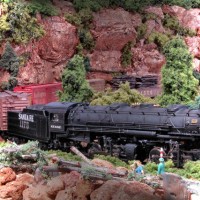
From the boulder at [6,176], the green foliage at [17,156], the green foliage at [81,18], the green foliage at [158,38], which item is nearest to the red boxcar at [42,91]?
the green foliage at [81,18]

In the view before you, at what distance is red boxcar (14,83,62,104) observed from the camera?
24.1m

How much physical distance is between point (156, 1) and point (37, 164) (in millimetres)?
27339

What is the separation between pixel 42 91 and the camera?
2494 centimetres

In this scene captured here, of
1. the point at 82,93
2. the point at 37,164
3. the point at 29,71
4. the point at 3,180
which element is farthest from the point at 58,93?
the point at 3,180

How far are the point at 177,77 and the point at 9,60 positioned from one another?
10252mm

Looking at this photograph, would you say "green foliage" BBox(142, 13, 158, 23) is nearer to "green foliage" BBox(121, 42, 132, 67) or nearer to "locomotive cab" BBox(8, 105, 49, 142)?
"green foliage" BBox(121, 42, 132, 67)

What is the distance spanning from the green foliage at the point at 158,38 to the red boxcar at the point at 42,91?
9208mm

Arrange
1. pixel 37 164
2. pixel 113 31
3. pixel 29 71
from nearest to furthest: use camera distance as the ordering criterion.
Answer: pixel 37 164 < pixel 29 71 < pixel 113 31

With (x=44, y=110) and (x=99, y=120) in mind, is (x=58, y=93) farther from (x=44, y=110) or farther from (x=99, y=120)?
(x=99, y=120)

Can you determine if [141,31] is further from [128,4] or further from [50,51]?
[50,51]

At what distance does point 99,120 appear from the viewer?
16.5 m

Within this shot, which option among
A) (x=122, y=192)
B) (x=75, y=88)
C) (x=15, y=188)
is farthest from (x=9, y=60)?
(x=122, y=192)

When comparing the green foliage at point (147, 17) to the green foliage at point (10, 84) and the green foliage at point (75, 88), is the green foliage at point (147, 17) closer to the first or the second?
the green foliage at point (75, 88)

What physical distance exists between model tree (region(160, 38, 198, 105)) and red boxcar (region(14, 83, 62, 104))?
6.56 metres
